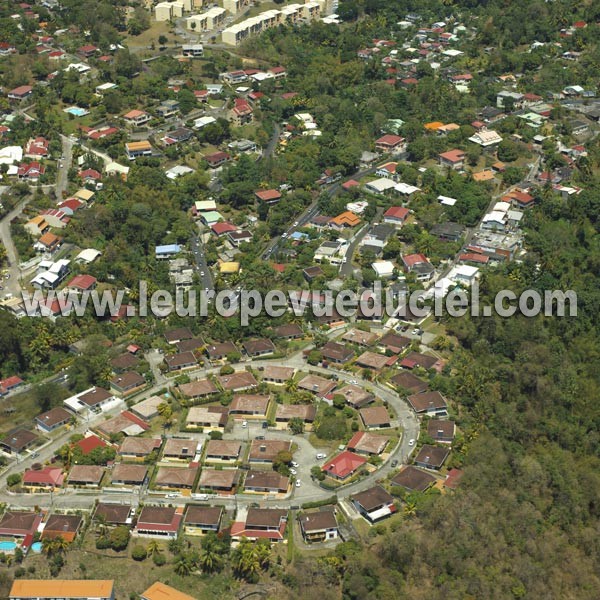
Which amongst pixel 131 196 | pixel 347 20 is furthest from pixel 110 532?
pixel 347 20

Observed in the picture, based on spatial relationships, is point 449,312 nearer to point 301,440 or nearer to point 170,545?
point 301,440

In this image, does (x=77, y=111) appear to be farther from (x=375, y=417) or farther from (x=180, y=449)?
(x=375, y=417)

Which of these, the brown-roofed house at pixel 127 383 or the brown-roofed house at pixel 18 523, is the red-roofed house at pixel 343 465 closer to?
the brown-roofed house at pixel 127 383

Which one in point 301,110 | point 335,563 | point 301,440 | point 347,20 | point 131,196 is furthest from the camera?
point 347,20

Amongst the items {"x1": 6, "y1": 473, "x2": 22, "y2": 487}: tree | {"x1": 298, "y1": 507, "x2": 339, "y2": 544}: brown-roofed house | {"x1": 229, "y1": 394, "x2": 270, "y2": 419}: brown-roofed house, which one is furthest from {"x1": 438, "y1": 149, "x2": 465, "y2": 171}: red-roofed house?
{"x1": 6, "y1": 473, "x2": 22, "y2": 487}: tree

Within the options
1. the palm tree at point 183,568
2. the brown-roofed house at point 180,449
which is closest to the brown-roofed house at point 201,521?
the palm tree at point 183,568

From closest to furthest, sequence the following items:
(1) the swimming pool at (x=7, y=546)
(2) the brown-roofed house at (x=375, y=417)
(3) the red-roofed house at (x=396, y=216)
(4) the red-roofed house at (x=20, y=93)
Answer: (1) the swimming pool at (x=7, y=546)
(2) the brown-roofed house at (x=375, y=417)
(3) the red-roofed house at (x=396, y=216)
(4) the red-roofed house at (x=20, y=93)

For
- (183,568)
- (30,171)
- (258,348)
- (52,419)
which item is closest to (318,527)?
(183,568)
